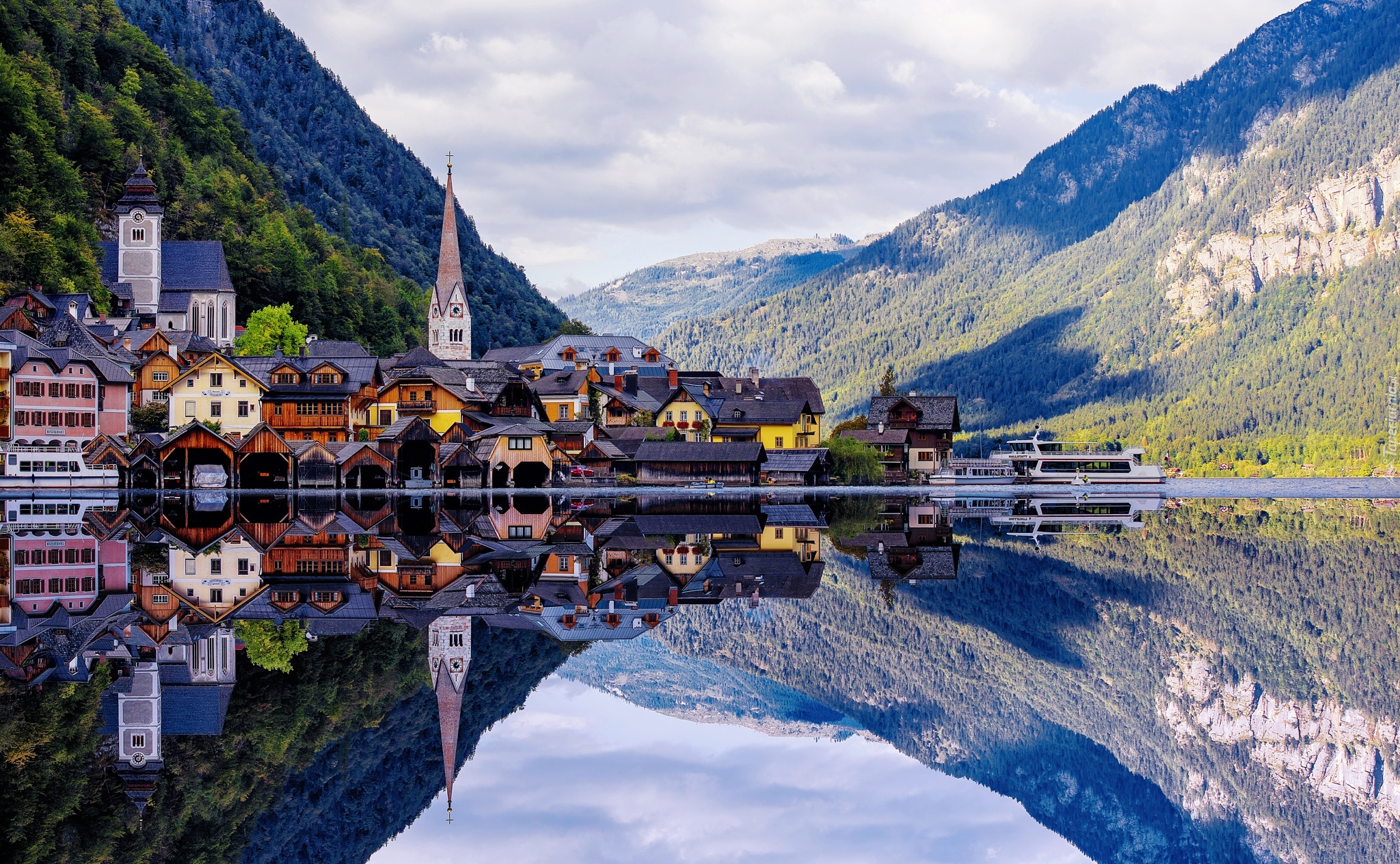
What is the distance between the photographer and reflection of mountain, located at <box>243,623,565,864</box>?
11.9 m

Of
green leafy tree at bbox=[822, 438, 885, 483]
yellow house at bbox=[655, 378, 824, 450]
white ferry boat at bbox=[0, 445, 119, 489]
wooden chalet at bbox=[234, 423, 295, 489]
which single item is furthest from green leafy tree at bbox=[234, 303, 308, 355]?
green leafy tree at bbox=[822, 438, 885, 483]

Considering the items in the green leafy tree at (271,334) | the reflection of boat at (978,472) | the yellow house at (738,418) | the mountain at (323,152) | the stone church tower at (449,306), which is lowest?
the reflection of boat at (978,472)

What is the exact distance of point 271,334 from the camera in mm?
92188

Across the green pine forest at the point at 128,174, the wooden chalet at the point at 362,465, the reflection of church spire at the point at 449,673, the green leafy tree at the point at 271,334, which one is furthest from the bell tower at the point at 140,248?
the reflection of church spire at the point at 449,673

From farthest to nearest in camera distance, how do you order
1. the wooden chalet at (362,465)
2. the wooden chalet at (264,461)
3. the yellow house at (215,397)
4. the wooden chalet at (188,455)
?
the yellow house at (215,397) → the wooden chalet at (362,465) → the wooden chalet at (264,461) → the wooden chalet at (188,455)

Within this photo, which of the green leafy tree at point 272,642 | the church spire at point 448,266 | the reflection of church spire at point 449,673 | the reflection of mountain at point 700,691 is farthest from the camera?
the church spire at point 448,266

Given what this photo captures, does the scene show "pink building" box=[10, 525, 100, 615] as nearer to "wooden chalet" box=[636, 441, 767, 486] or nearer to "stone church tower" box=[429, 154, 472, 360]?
"wooden chalet" box=[636, 441, 767, 486]

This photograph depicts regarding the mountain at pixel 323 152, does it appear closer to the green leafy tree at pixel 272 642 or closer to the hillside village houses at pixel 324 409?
the hillside village houses at pixel 324 409

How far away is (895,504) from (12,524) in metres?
40.4

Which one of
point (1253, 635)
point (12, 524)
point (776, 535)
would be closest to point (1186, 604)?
point (1253, 635)

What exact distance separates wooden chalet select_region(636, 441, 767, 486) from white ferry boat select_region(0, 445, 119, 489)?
31093 millimetres

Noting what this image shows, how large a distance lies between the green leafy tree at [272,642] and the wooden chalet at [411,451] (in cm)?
5087

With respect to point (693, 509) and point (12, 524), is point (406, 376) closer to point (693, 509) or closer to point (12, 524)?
A: point (693, 509)

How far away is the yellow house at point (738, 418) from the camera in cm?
9725
